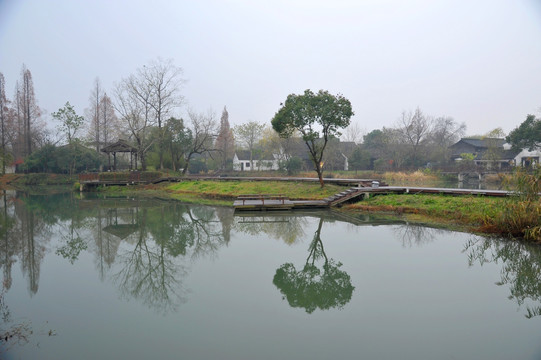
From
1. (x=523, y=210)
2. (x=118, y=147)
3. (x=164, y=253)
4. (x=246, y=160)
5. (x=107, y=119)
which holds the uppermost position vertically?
(x=107, y=119)

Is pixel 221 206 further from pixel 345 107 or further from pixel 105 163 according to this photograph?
pixel 105 163

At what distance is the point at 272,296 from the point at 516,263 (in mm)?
5686

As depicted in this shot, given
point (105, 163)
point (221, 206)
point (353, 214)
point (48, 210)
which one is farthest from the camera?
point (105, 163)

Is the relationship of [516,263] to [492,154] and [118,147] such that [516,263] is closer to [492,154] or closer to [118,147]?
[118,147]

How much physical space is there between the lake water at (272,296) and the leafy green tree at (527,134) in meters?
31.8

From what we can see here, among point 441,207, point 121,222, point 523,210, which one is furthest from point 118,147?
point 523,210

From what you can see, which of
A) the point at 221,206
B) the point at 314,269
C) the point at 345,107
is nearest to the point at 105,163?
the point at 221,206

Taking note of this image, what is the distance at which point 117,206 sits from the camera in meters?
17.5

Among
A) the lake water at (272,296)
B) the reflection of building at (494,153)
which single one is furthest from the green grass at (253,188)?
the reflection of building at (494,153)

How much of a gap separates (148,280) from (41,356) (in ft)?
8.53

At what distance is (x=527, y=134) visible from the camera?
107 ft

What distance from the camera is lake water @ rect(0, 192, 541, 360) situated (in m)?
3.93

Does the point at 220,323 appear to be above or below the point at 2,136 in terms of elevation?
below

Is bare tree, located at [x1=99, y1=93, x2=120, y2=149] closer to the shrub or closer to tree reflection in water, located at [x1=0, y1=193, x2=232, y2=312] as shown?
tree reflection in water, located at [x1=0, y1=193, x2=232, y2=312]
